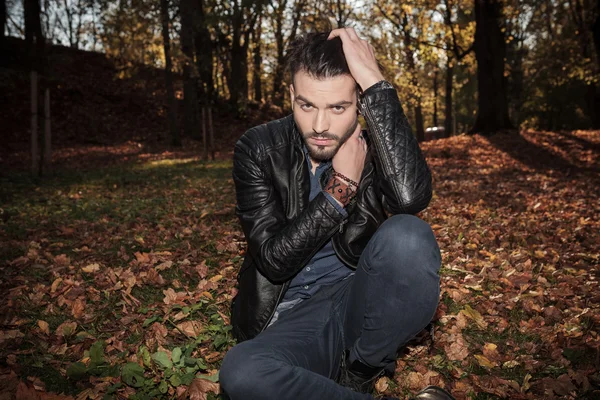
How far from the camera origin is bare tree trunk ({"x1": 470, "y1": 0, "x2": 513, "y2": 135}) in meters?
16.4

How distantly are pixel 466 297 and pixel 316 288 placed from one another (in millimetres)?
2067

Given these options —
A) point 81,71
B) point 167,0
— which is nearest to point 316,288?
point 167,0

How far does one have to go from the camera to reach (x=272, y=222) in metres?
2.66


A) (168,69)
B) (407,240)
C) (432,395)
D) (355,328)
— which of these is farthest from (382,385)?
(168,69)

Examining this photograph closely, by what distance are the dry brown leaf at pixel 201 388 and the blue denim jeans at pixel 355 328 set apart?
0.74 meters

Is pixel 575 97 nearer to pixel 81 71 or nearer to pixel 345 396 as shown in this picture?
pixel 81 71

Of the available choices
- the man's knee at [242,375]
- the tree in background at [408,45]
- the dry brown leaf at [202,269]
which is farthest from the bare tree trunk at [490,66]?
the man's knee at [242,375]

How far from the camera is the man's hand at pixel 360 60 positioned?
263 centimetres

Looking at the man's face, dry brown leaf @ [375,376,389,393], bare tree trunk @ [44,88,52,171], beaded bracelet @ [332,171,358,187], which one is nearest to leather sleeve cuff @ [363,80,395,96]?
the man's face

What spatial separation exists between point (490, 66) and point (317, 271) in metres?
16.1

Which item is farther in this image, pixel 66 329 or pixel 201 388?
pixel 66 329

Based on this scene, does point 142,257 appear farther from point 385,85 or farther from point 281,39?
point 281,39

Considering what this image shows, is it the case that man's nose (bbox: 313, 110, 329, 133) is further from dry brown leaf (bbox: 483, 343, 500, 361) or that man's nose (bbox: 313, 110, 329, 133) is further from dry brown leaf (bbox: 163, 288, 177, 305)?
dry brown leaf (bbox: 163, 288, 177, 305)

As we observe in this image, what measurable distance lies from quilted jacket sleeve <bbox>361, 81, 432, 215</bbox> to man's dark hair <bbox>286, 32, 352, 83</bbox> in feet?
0.87
